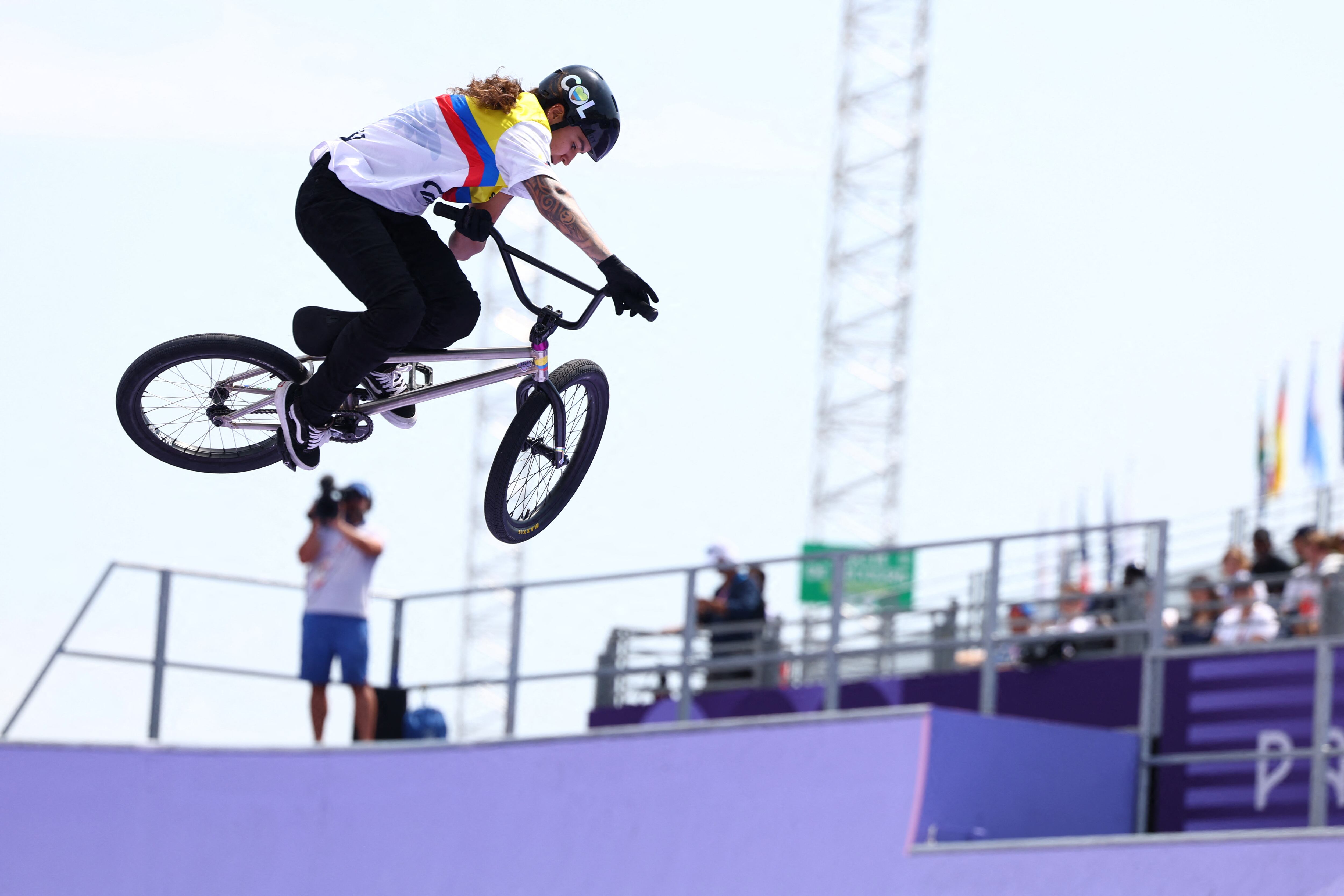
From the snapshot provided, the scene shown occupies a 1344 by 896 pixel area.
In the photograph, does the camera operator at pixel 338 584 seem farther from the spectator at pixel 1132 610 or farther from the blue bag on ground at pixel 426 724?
the spectator at pixel 1132 610

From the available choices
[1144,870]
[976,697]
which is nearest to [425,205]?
[1144,870]

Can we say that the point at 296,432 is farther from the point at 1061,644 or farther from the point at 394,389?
the point at 1061,644

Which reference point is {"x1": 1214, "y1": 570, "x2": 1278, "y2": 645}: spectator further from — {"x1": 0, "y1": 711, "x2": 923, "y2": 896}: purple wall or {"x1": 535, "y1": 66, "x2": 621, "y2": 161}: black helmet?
{"x1": 535, "y1": 66, "x2": 621, "y2": 161}: black helmet

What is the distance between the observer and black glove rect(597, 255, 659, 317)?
610 centimetres

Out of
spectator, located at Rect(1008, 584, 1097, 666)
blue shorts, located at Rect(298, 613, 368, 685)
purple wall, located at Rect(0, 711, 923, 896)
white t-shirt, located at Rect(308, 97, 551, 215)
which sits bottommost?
purple wall, located at Rect(0, 711, 923, 896)

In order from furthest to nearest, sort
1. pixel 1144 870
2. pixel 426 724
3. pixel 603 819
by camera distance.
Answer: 1. pixel 426 724
2. pixel 603 819
3. pixel 1144 870

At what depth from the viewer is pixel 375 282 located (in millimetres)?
6414

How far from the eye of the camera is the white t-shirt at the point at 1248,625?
10.5m

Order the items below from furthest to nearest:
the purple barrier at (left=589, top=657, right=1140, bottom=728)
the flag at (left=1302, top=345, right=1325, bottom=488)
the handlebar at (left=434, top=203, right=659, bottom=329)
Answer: the flag at (left=1302, top=345, right=1325, bottom=488) < the purple barrier at (left=589, top=657, right=1140, bottom=728) < the handlebar at (left=434, top=203, right=659, bottom=329)

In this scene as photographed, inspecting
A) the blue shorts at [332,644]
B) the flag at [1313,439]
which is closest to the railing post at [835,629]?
the blue shorts at [332,644]

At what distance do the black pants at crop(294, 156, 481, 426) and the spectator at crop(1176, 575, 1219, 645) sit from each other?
4946 millimetres

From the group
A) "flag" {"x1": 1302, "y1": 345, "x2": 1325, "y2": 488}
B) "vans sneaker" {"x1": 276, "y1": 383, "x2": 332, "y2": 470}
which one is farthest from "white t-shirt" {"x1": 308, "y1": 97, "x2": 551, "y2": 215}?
"flag" {"x1": 1302, "y1": 345, "x2": 1325, "y2": 488}

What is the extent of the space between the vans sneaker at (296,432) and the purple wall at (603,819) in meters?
4.07

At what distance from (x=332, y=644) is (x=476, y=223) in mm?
5889
